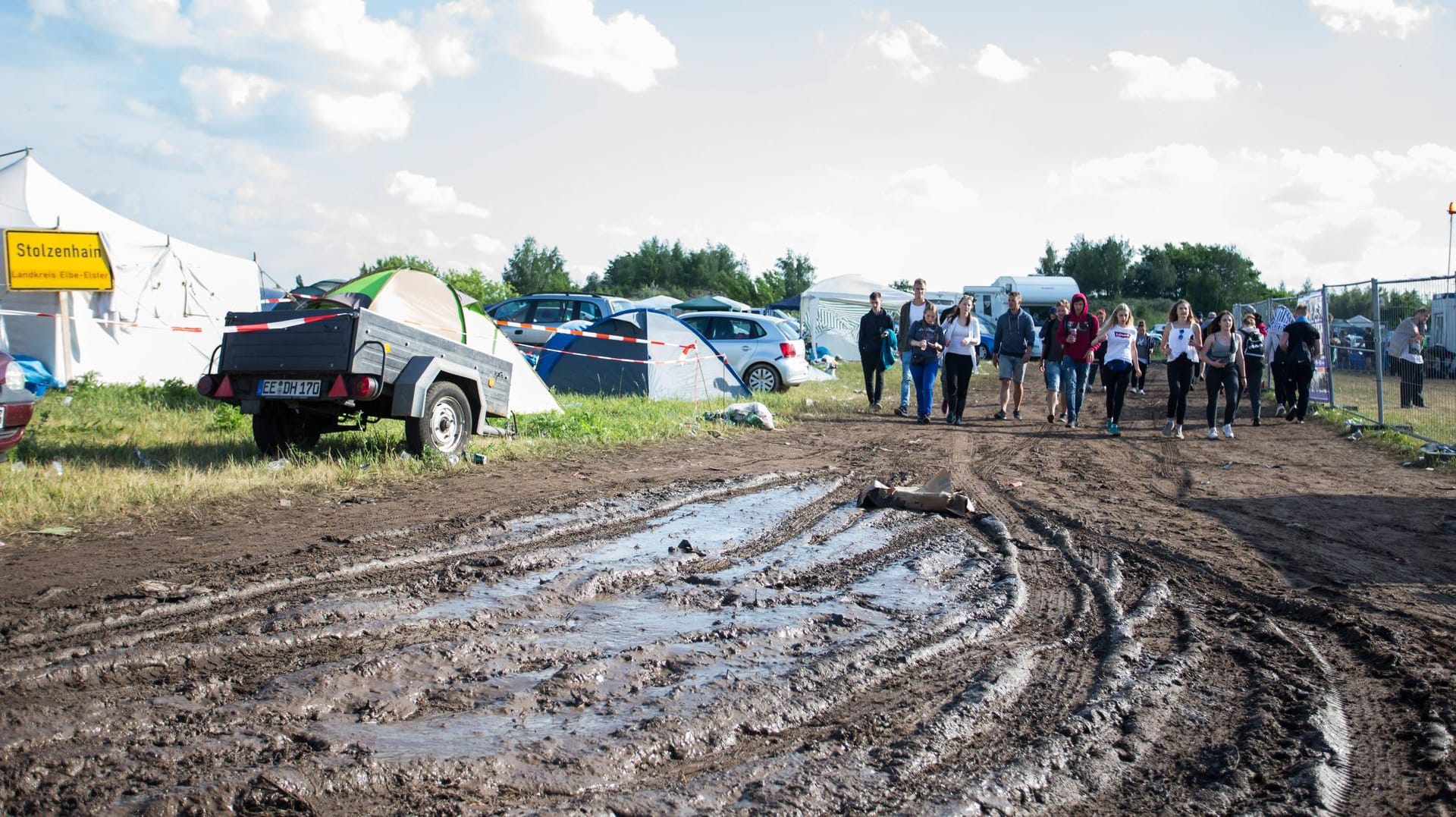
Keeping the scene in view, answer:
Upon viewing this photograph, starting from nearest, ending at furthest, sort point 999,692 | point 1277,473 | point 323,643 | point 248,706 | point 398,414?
point 248,706, point 999,692, point 323,643, point 398,414, point 1277,473

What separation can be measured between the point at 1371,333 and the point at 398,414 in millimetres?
12577

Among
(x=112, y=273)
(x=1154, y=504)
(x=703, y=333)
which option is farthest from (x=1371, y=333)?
(x=112, y=273)

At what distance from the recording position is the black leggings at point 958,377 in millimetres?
13656

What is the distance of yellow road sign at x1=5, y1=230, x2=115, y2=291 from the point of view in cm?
1415

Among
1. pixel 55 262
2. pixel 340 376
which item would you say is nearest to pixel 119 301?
pixel 55 262

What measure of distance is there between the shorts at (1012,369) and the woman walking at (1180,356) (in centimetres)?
209

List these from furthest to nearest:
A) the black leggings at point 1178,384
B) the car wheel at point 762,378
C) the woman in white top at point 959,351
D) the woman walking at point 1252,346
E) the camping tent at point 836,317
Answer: the camping tent at point 836,317, the car wheel at point 762,378, the woman walking at point 1252,346, the woman in white top at point 959,351, the black leggings at point 1178,384

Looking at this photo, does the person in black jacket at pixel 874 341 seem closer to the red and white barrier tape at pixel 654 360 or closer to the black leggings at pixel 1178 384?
the red and white barrier tape at pixel 654 360

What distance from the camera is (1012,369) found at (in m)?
14.6

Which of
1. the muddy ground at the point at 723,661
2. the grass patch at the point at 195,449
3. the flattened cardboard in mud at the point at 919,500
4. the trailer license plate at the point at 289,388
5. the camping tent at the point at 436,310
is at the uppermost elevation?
the camping tent at the point at 436,310

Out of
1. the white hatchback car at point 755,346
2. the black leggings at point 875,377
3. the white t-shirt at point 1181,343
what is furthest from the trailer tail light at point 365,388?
the white t-shirt at point 1181,343

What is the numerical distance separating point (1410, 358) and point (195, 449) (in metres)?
13.9

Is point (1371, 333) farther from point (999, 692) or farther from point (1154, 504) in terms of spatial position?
point (999, 692)

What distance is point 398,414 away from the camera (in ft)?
Answer: 28.2
